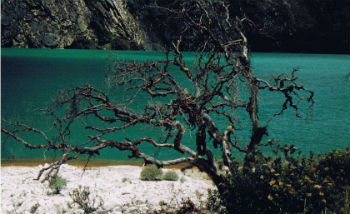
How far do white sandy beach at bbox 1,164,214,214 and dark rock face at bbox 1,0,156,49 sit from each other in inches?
4199

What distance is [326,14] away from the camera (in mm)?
132500

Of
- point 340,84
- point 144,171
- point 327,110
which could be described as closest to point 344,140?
point 327,110

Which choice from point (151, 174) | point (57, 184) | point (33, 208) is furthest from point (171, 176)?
point (33, 208)

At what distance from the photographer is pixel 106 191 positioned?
40.9 ft

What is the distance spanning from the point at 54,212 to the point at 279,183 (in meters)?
5.87

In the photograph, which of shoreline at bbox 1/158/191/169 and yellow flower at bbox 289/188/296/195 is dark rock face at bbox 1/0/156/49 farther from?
yellow flower at bbox 289/188/296/195

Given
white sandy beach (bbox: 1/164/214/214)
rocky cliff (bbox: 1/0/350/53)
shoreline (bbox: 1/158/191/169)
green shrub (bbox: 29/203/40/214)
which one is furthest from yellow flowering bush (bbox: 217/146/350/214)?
rocky cliff (bbox: 1/0/350/53)

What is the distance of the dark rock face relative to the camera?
123 meters

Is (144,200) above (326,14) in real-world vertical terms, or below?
below

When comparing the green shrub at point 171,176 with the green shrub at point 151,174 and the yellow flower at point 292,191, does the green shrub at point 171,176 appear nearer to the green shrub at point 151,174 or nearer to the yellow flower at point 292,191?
the green shrub at point 151,174

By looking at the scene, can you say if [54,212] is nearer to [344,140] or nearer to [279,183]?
[279,183]

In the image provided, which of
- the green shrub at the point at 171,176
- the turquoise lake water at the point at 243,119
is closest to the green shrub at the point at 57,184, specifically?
the turquoise lake water at the point at 243,119

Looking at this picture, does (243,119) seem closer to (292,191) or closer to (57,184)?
(57,184)

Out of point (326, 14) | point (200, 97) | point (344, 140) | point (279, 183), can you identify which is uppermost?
point (326, 14)
